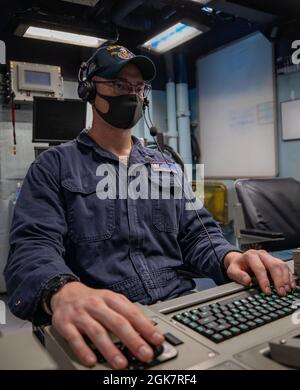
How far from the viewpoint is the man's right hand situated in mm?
453

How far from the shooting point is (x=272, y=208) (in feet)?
7.07

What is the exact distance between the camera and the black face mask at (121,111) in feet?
4.04

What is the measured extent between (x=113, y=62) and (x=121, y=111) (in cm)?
17

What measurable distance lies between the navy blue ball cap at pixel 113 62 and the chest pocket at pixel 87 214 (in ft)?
1.32

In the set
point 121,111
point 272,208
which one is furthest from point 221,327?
point 272,208

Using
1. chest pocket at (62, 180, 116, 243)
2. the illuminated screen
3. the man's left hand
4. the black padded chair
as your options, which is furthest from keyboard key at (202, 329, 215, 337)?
the illuminated screen

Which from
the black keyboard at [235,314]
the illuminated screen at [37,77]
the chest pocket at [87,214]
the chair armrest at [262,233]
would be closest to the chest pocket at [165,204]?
the chest pocket at [87,214]

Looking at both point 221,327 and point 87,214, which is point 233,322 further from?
point 87,214

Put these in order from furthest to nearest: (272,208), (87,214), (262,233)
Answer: (272,208) → (262,233) → (87,214)

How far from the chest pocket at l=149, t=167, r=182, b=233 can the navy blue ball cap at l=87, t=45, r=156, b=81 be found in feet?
1.24

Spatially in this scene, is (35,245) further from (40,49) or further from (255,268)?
(40,49)

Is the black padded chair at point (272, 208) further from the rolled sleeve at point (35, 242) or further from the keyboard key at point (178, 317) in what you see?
the keyboard key at point (178, 317)

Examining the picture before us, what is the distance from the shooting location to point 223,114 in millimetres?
3797

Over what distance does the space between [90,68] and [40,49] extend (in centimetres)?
273
